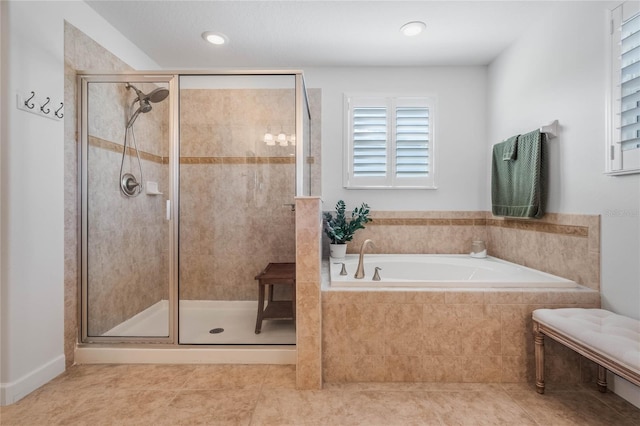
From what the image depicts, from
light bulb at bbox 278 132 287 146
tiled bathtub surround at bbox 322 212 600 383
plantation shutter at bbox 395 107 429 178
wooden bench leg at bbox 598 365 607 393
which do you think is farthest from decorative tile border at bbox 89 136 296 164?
wooden bench leg at bbox 598 365 607 393

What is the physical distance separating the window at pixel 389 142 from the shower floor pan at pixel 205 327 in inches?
57.4

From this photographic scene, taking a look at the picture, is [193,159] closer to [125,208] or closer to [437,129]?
[125,208]

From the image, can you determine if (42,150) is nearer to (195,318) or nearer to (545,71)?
(195,318)

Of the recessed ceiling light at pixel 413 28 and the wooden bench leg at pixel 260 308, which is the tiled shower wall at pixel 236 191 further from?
the recessed ceiling light at pixel 413 28

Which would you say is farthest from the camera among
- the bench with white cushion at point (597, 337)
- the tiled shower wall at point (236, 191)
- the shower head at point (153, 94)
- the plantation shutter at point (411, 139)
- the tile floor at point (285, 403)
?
the plantation shutter at point (411, 139)

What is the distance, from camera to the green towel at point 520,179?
2125 millimetres

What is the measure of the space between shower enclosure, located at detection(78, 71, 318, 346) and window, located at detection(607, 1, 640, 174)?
1.74 metres

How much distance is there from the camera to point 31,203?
1670mm

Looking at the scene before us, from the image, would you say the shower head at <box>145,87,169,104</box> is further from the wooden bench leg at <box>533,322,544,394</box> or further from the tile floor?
the wooden bench leg at <box>533,322,544,394</box>

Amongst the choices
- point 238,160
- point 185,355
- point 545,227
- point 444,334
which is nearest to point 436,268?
point 545,227

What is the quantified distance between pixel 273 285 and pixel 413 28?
218 centimetres

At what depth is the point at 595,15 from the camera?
176 cm

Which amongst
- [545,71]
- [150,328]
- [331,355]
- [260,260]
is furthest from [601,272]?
[150,328]

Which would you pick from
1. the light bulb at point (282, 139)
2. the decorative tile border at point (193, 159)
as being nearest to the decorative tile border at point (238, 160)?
the decorative tile border at point (193, 159)
